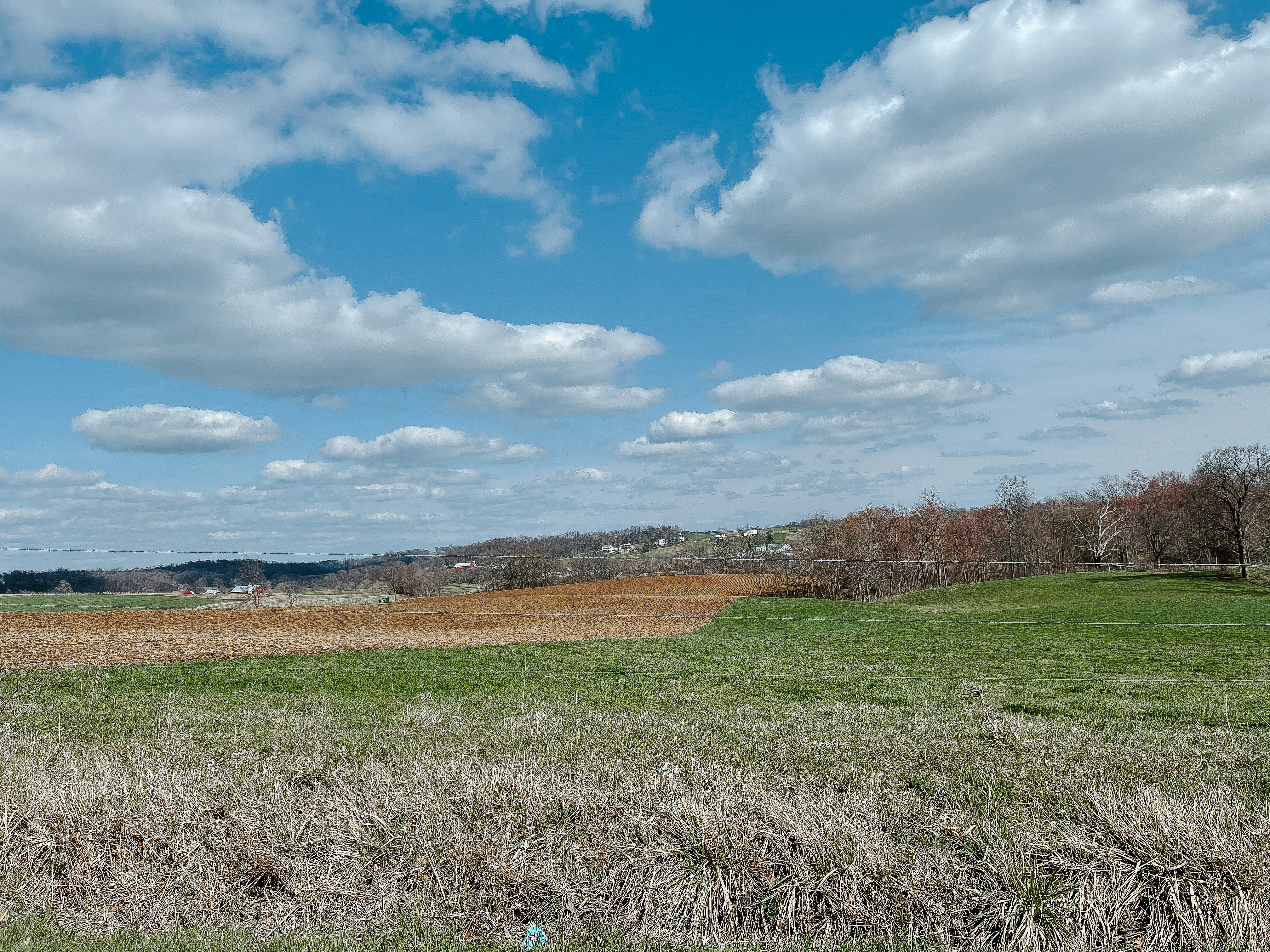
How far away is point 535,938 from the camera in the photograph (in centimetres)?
427

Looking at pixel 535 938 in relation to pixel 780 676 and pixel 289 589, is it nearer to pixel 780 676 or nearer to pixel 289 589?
pixel 780 676

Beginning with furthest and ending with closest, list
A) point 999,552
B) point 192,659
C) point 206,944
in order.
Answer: point 999,552
point 192,659
point 206,944

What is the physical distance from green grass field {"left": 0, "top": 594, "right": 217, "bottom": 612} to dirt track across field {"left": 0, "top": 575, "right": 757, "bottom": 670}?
85 cm

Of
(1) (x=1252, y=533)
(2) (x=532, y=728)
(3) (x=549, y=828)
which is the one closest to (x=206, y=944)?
(3) (x=549, y=828)

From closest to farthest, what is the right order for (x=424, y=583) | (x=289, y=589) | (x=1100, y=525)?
(x=289, y=589), (x=424, y=583), (x=1100, y=525)

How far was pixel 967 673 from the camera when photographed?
16.0 m

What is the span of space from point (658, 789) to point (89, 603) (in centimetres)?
3755

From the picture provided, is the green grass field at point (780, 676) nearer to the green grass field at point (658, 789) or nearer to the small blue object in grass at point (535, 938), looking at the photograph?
the green grass field at point (658, 789)

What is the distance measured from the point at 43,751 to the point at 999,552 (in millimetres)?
82744

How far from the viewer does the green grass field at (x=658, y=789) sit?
4336 mm

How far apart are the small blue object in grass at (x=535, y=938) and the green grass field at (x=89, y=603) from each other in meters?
35.7

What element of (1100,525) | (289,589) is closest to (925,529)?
(1100,525)

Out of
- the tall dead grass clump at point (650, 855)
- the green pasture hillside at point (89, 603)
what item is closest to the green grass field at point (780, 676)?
the tall dead grass clump at point (650, 855)

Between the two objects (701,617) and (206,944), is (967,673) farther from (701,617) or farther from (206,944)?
(701,617)
